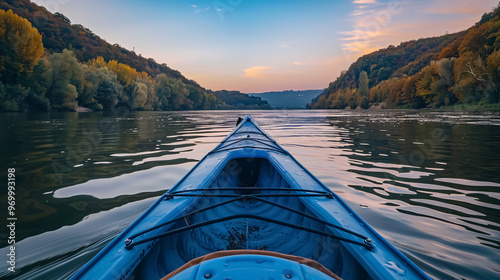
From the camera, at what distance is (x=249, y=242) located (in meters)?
2.58

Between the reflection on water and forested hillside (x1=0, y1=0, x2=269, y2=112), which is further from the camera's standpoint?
forested hillside (x1=0, y1=0, x2=269, y2=112)

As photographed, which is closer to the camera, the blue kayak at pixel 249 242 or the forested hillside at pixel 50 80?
the blue kayak at pixel 249 242

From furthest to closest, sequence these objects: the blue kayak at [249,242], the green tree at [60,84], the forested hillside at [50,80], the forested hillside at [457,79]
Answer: the forested hillside at [457,79] → the green tree at [60,84] → the forested hillside at [50,80] → the blue kayak at [249,242]

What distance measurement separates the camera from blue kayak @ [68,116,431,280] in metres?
1.14

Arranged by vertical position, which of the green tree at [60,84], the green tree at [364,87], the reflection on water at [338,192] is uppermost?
the green tree at [364,87]

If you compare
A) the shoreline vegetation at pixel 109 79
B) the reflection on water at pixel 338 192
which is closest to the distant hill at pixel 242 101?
the shoreline vegetation at pixel 109 79

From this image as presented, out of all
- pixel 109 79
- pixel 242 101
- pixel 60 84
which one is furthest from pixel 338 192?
pixel 242 101

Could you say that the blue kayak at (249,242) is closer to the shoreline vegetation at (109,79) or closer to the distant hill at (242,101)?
the shoreline vegetation at (109,79)

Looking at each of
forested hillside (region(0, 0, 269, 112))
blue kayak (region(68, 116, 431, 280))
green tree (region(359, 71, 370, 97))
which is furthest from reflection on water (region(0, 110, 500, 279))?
green tree (region(359, 71, 370, 97))

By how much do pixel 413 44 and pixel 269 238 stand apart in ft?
608

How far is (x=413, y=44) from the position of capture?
5906 inches

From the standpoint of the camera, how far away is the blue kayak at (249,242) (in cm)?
114

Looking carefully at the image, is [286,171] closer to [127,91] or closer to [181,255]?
[181,255]

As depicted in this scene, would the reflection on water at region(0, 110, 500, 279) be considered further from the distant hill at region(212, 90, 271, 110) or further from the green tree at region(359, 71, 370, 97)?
the distant hill at region(212, 90, 271, 110)
